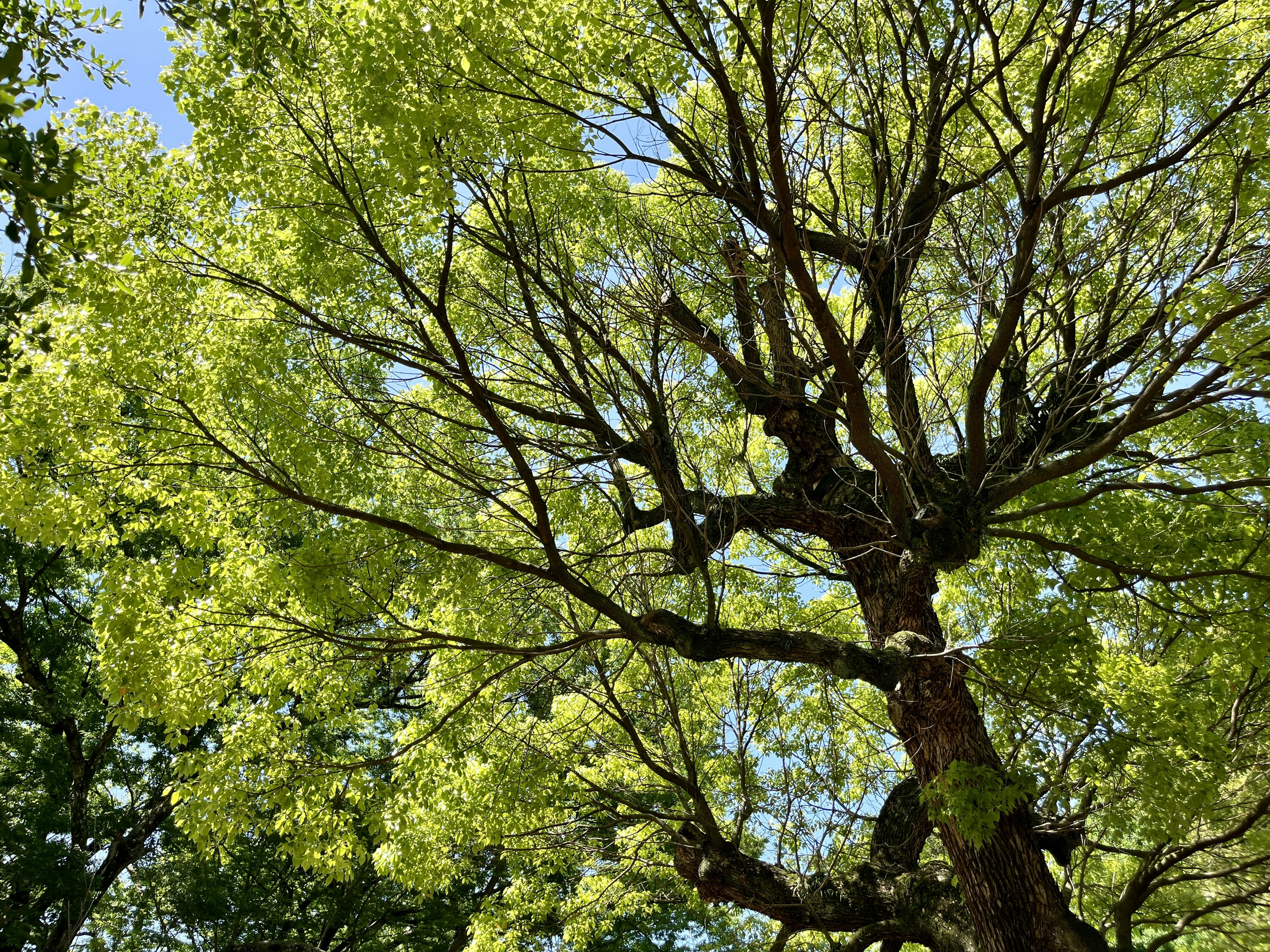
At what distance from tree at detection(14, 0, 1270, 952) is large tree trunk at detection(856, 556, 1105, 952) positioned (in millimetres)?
34

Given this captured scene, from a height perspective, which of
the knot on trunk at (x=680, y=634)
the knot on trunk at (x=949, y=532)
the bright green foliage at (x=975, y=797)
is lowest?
the bright green foliage at (x=975, y=797)

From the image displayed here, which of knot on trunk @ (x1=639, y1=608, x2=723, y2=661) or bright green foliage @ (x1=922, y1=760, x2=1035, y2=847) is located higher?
knot on trunk @ (x1=639, y1=608, x2=723, y2=661)

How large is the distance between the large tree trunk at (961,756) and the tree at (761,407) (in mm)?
34

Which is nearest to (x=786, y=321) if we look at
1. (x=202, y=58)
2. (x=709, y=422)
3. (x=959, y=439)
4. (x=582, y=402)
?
(x=582, y=402)

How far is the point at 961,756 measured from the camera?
17.5 ft

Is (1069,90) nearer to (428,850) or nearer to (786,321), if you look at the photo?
(786,321)

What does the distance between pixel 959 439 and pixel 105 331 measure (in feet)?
21.7

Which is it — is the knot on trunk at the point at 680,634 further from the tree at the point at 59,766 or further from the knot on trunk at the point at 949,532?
Answer: the tree at the point at 59,766

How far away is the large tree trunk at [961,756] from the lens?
4902mm

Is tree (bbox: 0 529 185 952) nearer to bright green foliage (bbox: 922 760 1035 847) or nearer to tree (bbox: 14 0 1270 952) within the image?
tree (bbox: 14 0 1270 952)

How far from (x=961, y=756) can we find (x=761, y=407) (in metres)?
2.96

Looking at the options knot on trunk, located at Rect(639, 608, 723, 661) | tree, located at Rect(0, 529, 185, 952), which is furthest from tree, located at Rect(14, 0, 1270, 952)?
tree, located at Rect(0, 529, 185, 952)

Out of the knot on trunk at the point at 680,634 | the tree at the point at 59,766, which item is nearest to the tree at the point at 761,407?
the knot on trunk at the point at 680,634

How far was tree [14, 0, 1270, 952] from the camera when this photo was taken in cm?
416
